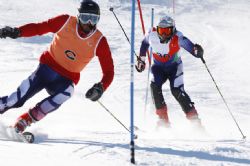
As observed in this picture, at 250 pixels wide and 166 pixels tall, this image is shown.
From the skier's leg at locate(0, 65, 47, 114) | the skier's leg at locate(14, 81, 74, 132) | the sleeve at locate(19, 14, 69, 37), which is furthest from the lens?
the sleeve at locate(19, 14, 69, 37)

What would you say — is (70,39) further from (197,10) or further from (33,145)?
(197,10)

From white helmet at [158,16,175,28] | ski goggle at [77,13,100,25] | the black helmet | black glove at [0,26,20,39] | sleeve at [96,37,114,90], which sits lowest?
sleeve at [96,37,114,90]

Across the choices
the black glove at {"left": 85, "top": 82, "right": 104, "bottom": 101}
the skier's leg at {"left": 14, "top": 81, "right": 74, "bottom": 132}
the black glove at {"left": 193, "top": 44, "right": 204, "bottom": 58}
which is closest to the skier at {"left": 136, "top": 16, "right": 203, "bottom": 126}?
the black glove at {"left": 193, "top": 44, "right": 204, "bottom": 58}

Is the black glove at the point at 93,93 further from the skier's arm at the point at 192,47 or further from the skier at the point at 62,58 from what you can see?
the skier's arm at the point at 192,47

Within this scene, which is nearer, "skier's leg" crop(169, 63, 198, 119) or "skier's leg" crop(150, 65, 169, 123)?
"skier's leg" crop(169, 63, 198, 119)

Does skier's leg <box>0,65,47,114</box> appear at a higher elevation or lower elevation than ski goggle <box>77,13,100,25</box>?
lower

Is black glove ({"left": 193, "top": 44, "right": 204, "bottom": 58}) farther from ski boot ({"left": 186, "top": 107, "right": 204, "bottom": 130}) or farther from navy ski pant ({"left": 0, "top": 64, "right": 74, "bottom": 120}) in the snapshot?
navy ski pant ({"left": 0, "top": 64, "right": 74, "bottom": 120})

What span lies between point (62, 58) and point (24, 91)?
61 cm

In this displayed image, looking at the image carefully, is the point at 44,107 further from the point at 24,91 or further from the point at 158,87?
the point at 158,87

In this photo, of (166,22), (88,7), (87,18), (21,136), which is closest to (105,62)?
(87,18)

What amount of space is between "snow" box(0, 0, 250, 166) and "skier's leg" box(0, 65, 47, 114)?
0.31m

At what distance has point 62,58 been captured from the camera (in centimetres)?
601

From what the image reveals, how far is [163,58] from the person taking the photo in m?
7.56

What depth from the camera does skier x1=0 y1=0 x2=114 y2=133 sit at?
5.82 m
